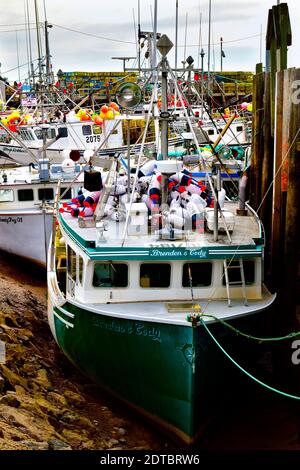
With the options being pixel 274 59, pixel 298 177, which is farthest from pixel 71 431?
pixel 274 59

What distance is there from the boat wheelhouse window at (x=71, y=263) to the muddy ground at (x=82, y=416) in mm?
1771

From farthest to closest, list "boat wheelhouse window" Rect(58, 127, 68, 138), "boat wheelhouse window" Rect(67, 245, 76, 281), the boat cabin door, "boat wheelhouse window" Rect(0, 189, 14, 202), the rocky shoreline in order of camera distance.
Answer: "boat wheelhouse window" Rect(58, 127, 68, 138) < "boat wheelhouse window" Rect(0, 189, 14, 202) < "boat wheelhouse window" Rect(67, 245, 76, 281) < the boat cabin door < the rocky shoreline

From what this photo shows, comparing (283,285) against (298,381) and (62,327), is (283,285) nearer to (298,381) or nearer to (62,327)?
(298,381)

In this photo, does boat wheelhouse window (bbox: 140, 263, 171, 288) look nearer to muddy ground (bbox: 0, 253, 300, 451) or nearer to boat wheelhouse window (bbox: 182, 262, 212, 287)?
boat wheelhouse window (bbox: 182, 262, 212, 287)

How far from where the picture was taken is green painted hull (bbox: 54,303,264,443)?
381 inches

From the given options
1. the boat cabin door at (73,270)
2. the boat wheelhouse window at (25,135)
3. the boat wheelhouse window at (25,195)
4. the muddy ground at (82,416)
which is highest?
the boat wheelhouse window at (25,135)

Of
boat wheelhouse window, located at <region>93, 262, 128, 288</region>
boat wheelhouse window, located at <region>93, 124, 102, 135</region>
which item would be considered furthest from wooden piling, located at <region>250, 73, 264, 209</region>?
boat wheelhouse window, located at <region>93, 124, 102, 135</region>

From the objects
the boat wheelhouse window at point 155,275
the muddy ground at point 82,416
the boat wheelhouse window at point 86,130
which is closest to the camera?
the muddy ground at point 82,416

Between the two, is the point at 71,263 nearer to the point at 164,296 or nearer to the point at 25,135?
the point at 164,296

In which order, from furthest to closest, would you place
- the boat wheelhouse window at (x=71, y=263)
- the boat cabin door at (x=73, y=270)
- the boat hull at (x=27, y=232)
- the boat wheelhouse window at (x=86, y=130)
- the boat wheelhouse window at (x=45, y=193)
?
the boat wheelhouse window at (x=86, y=130) < the boat wheelhouse window at (x=45, y=193) < the boat hull at (x=27, y=232) < the boat wheelhouse window at (x=71, y=263) < the boat cabin door at (x=73, y=270)

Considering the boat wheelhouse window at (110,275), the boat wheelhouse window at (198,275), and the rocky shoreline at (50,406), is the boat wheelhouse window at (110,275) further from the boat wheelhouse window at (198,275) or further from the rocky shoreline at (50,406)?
the rocky shoreline at (50,406)

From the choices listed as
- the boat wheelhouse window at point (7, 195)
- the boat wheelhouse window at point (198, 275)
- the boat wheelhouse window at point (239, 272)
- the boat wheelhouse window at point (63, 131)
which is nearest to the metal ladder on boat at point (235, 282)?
the boat wheelhouse window at point (239, 272)

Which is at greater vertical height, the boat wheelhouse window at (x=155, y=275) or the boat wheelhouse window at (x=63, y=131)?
the boat wheelhouse window at (x=63, y=131)

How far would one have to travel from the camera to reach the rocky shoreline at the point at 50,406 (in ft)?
31.0
